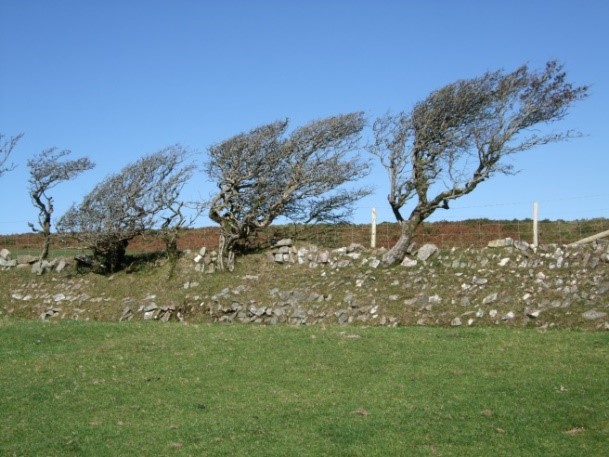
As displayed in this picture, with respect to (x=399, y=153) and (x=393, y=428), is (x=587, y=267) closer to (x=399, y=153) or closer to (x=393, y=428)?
(x=399, y=153)

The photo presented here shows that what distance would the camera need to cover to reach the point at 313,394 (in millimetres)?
13219

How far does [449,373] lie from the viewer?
14.3 meters

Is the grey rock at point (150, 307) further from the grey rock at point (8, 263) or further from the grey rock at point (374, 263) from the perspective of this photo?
the grey rock at point (8, 263)

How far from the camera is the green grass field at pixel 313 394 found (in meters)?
10.6

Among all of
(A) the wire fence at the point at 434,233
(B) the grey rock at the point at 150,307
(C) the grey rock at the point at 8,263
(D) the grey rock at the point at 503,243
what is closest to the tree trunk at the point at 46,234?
(A) the wire fence at the point at 434,233

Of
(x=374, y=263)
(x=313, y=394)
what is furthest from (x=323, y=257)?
(x=313, y=394)

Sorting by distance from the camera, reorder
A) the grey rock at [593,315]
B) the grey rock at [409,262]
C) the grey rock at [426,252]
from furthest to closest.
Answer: the grey rock at [426,252]
the grey rock at [409,262]
the grey rock at [593,315]

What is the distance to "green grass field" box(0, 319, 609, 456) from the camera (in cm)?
1060

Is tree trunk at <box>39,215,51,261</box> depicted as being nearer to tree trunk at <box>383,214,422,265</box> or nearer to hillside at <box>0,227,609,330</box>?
hillside at <box>0,227,609,330</box>

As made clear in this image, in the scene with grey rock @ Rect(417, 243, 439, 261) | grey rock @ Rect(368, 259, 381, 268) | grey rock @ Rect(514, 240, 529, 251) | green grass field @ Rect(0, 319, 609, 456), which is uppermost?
grey rock @ Rect(514, 240, 529, 251)

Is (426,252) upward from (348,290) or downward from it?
upward

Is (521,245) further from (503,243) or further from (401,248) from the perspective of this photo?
(401,248)

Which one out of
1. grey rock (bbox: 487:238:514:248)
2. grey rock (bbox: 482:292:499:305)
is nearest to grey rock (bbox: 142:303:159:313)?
grey rock (bbox: 482:292:499:305)

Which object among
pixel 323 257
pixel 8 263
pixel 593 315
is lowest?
pixel 593 315
